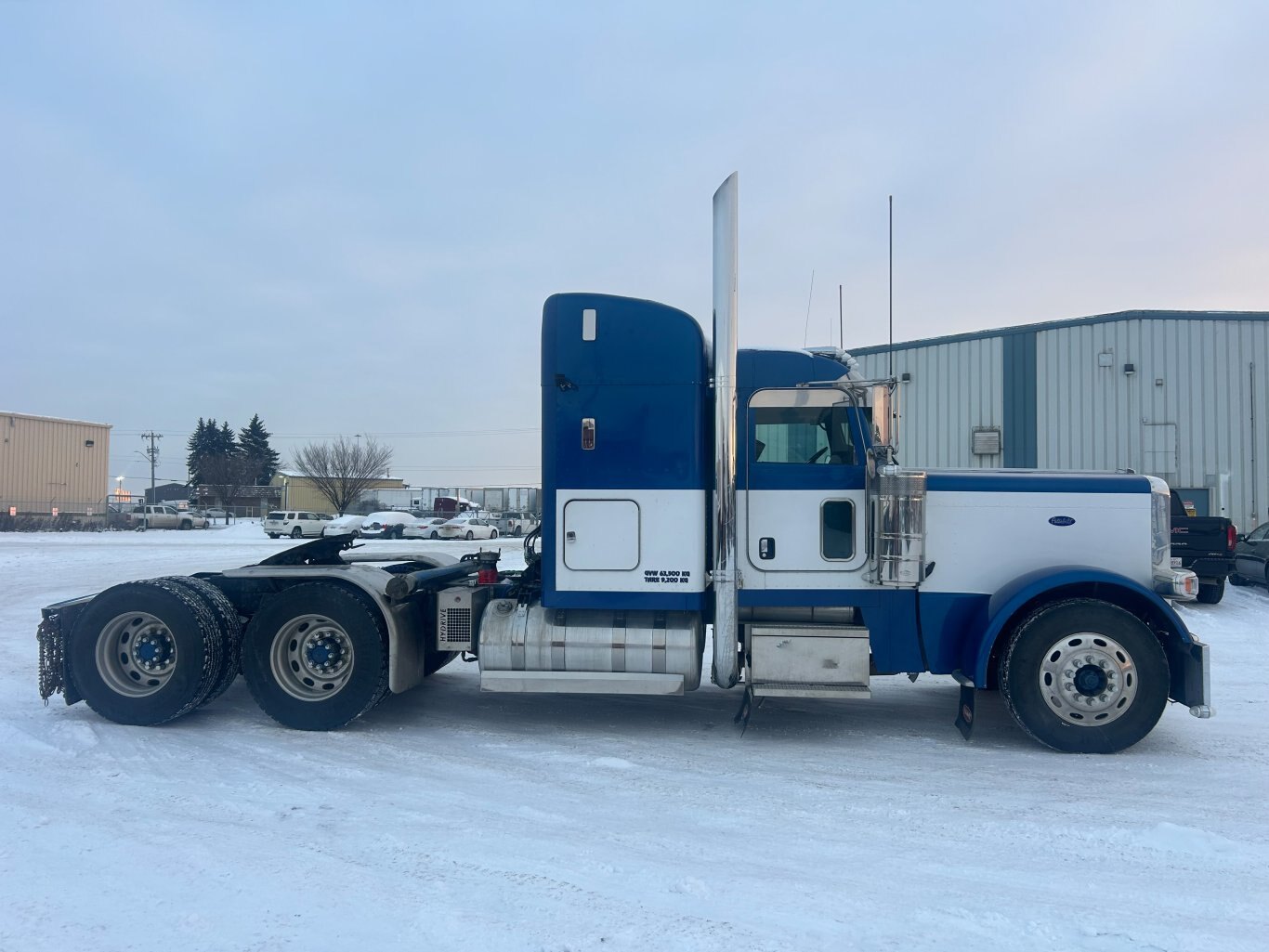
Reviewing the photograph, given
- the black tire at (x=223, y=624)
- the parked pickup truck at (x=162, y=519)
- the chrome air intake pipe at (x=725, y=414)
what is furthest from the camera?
the parked pickup truck at (x=162, y=519)

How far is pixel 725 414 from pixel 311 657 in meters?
3.52

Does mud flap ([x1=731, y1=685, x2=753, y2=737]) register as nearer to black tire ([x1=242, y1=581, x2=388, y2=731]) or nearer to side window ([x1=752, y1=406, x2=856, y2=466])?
side window ([x1=752, y1=406, x2=856, y2=466])

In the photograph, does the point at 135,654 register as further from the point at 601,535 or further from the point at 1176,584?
the point at 1176,584

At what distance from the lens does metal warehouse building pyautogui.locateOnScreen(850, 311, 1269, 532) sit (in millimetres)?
17688

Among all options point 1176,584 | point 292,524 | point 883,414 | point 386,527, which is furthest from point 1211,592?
point 292,524

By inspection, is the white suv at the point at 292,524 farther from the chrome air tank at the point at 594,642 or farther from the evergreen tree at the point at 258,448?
the evergreen tree at the point at 258,448

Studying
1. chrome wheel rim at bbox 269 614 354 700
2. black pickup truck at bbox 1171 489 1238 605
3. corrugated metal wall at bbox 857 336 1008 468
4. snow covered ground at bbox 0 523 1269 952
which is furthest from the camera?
corrugated metal wall at bbox 857 336 1008 468

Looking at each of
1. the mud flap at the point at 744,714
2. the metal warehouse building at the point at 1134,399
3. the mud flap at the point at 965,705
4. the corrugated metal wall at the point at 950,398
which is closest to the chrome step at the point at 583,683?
the mud flap at the point at 744,714

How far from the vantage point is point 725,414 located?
582 cm

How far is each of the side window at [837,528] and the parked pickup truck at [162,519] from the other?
51.6 metres

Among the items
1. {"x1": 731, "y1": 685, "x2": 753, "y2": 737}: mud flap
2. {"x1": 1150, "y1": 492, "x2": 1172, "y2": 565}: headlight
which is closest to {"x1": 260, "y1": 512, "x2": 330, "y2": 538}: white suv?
{"x1": 731, "y1": 685, "x2": 753, "y2": 737}: mud flap

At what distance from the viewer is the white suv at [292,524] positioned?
39.9 metres

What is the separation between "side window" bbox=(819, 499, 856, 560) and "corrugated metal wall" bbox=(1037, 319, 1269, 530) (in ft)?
47.4

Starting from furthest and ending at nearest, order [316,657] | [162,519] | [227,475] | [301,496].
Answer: [227,475] < [301,496] < [162,519] < [316,657]
